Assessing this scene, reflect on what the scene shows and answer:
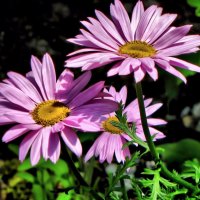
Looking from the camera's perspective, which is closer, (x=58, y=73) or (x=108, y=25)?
(x=108, y=25)

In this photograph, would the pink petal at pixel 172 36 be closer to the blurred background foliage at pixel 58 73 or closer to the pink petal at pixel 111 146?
the pink petal at pixel 111 146

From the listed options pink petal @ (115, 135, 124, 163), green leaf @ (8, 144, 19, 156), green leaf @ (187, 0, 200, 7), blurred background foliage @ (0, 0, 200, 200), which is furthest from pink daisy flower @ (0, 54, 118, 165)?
green leaf @ (8, 144, 19, 156)

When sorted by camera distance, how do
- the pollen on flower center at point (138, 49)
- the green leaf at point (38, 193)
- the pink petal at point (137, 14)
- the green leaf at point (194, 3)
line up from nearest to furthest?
the pollen on flower center at point (138, 49), the pink petal at point (137, 14), the green leaf at point (194, 3), the green leaf at point (38, 193)

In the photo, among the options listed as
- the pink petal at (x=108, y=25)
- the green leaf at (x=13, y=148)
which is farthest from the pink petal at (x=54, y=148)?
the green leaf at (x=13, y=148)

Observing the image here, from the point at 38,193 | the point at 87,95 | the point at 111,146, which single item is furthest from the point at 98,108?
the point at 38,193

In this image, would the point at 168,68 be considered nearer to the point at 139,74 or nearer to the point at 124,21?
the point at 139,74
